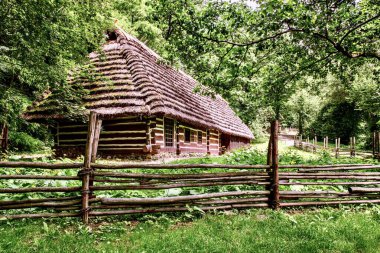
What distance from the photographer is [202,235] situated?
3820 millimetres

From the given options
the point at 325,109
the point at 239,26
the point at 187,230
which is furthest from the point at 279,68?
the point at 325,109

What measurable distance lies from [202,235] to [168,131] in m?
10.0

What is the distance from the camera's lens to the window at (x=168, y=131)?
43.5 ft

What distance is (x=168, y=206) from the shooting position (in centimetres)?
470

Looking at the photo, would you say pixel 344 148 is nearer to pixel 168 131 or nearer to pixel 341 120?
pixel 341 120

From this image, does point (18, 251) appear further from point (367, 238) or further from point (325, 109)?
point (325, 109)

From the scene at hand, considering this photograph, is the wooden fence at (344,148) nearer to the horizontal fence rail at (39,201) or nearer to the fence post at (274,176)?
the fence post at (274,176)

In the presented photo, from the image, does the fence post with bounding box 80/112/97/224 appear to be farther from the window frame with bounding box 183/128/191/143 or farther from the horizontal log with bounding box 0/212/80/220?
the window frame with bounding box 183/128/191/143

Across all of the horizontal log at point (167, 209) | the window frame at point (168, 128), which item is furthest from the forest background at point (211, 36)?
the horizontal log at point (167, 209)

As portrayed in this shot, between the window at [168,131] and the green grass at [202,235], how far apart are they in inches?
347

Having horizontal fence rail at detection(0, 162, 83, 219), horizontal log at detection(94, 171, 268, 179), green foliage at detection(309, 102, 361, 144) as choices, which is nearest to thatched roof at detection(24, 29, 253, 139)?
horizontal log at detection(94, 171, 268, 179)

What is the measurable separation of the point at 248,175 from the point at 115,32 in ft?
39.0

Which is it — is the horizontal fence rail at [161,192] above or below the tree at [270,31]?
below

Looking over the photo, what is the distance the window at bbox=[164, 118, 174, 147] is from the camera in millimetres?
13250
